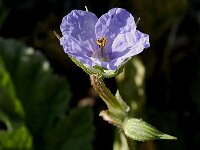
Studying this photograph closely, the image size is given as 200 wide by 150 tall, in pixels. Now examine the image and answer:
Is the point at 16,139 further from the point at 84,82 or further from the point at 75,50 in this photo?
the point at 75,50

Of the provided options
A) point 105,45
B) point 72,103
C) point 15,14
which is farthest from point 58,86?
point 105,45

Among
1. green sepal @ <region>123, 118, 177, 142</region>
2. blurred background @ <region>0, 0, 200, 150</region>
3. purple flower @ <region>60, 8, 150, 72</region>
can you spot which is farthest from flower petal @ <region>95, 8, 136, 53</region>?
blurred background @ <region>0, 0, 200, 150</region>

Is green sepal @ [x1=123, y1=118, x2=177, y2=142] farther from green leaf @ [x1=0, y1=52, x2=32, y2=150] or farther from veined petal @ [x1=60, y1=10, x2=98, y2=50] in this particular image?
green leaf @ [x1=0, y1=52, x2=32, y2=150]

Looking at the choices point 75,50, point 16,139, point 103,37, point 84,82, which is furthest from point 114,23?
point 84,82

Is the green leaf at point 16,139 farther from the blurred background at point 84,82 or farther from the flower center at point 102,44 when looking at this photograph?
the flower center at point 102,44

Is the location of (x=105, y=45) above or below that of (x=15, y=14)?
below

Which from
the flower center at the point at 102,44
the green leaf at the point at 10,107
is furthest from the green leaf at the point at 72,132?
the flower center at the point at 102,44

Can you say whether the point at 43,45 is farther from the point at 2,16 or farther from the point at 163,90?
the point at 163,90
